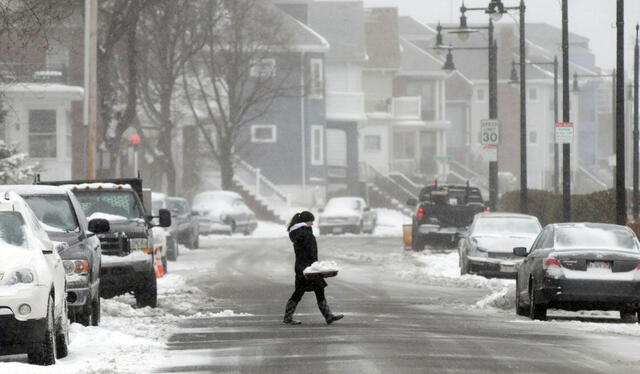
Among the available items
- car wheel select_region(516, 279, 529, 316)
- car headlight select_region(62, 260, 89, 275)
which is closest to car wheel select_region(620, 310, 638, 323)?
car wheel select_region(516, 279, 529, 316)

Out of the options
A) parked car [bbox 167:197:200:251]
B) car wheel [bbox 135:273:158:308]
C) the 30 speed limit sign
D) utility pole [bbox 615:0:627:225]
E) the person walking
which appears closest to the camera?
the person walking

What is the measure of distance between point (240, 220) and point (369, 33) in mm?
38690

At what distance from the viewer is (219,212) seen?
5947cm

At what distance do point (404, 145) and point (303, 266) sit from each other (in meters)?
79.6

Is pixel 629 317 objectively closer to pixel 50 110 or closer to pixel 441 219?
pixel 441 219

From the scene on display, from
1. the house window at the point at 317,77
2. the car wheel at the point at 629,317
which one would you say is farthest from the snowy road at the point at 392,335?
the house window at the point at 317,77

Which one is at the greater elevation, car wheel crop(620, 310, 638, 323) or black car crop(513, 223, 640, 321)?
black car crop(513, 223, 640, 321)

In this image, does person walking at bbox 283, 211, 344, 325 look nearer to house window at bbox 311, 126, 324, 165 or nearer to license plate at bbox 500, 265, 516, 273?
license plate at bbox 500, 265, 516, 273

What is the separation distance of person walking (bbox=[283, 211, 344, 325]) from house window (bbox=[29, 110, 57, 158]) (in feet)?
125

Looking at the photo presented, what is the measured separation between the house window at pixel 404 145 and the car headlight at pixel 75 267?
81254 mm

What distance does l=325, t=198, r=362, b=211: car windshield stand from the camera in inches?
2564

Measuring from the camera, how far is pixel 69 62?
197 feet

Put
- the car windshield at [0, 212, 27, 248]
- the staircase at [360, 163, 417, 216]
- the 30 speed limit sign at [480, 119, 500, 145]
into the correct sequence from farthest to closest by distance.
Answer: the staircase at [360, 163, 417, 216]
the 30 speed limit sign at [480, 119, 500, 145]
the car windshield at [0, 212, 27, 248]

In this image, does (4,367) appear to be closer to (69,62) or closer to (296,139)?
(69,62)
